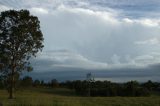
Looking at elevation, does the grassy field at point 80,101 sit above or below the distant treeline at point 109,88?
below

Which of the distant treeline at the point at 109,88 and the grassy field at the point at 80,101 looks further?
the distant treeline at the point at 109,88

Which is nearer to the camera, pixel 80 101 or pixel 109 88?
pixel 80 101

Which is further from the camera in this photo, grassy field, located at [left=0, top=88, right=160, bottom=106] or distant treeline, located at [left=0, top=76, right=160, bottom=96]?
distant treeline, located at [left=0, top=76, right=160, bottom=96]

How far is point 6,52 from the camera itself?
55.4 metres

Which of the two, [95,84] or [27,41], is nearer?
[27,41]

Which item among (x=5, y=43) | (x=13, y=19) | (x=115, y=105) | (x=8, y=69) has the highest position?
(x=13, y=19)

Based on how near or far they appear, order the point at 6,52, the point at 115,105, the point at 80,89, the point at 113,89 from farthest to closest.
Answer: the point at 80,89 < the point at 113,89 < the point at 6,52 < the point at 115,105

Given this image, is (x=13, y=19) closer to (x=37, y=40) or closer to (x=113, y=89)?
(x=37, y=40)

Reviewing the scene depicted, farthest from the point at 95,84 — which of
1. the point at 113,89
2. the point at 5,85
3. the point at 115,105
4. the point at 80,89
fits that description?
the point at 115,105

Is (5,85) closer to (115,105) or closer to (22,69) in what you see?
(22,69)

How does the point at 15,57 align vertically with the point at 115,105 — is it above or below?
above

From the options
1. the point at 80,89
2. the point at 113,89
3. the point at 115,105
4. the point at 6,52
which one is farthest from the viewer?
the point at 80,89

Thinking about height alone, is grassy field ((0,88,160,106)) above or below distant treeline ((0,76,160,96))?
below

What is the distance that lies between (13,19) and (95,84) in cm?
6670
